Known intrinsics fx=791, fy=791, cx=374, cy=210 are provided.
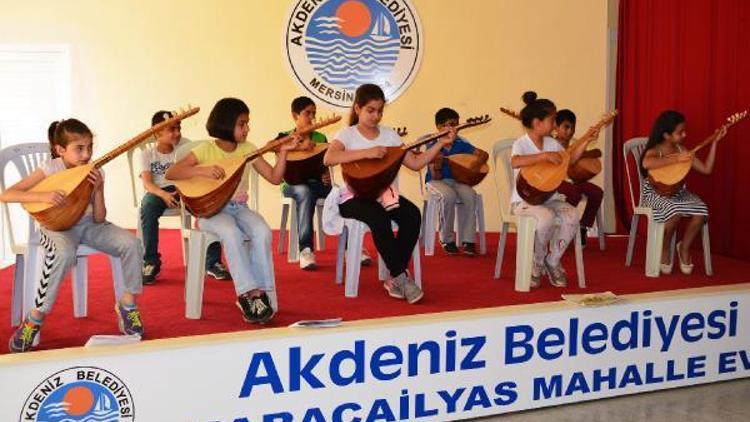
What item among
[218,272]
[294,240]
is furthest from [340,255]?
[294,240]

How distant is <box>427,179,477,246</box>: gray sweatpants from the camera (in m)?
4.46

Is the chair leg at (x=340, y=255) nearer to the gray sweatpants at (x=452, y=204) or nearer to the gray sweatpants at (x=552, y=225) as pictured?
the gray sweatpants at (x=552, y=225)

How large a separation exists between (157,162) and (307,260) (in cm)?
88

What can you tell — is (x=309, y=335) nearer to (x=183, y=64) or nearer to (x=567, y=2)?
(x=183, y=64)

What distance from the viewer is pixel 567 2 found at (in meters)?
5.71

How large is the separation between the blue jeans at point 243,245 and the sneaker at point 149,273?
78 cm

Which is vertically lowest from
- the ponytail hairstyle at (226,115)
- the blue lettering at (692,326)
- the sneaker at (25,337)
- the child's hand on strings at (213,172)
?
the sneaker at (25,337)

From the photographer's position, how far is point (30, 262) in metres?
2.76

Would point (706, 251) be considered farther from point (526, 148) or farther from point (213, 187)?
point (213, 187)

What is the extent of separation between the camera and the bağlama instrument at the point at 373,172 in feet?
10.6

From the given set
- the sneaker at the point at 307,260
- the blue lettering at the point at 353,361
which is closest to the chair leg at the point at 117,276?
the blue lettering at the point at 353,361

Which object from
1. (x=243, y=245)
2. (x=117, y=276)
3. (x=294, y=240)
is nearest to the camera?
(x=117, y=276)

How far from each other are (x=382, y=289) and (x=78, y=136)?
4.77 ft

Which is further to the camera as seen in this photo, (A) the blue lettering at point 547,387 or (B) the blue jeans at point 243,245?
(B) the blue jeans at point 243,245
